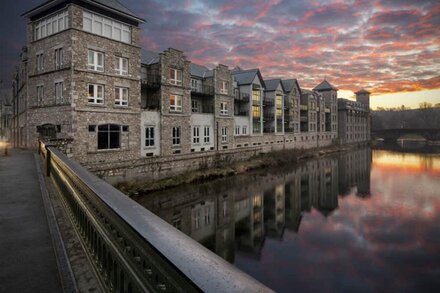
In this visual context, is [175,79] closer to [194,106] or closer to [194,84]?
[194,84]

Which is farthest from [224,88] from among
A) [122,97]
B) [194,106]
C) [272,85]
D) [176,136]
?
[272,85]

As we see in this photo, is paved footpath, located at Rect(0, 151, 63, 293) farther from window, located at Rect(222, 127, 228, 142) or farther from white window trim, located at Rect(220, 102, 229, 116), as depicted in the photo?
white window trim, located at Rect(220, 102, 229, 116)

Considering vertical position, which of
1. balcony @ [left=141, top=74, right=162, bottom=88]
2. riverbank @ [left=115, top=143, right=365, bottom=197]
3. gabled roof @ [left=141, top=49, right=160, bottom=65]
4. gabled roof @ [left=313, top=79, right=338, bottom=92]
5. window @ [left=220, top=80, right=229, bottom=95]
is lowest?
riverbank @ [left=115, top=143, right=365, bottom=197]

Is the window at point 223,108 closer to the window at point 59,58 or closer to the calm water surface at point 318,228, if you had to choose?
the calm water surface at point 318,228

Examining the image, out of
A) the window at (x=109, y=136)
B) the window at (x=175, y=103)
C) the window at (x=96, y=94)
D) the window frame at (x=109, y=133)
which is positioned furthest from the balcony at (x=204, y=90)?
the window at (x=96, y=94)

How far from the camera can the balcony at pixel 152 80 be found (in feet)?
97.2

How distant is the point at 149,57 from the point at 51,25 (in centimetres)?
1122

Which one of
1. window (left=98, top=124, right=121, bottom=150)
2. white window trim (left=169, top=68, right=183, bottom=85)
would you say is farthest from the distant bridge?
window (left=98, top=124, right=121, bottom=150)

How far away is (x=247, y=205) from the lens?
25.3 meters

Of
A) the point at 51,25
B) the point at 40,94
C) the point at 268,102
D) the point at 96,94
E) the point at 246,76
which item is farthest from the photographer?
the point at 268,102

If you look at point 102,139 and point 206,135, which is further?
point 206,135

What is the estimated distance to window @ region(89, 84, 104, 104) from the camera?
76.6 feet

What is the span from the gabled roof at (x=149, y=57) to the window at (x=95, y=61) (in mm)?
7854

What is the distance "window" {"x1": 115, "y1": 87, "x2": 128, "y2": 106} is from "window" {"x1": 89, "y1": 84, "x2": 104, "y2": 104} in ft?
4.54
